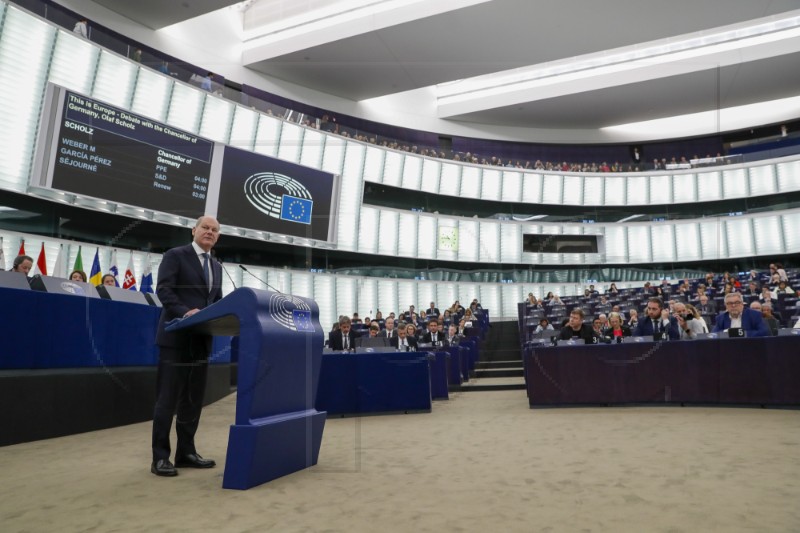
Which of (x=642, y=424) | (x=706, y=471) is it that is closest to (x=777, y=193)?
(x=642, y=424)

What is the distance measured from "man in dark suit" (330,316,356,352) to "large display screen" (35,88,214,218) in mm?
5067

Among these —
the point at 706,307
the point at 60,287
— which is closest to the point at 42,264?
the point at 60,287

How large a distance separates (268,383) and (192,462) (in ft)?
2.61

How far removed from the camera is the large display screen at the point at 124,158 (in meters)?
9.80

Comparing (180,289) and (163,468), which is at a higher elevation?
(180,289)

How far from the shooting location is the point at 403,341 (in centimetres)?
923

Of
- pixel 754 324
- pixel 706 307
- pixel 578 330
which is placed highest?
pixel 706 307

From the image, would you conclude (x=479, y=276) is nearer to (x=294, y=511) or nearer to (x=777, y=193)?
(x=777, y=193)

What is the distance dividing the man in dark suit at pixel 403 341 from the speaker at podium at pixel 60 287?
4.64 meters

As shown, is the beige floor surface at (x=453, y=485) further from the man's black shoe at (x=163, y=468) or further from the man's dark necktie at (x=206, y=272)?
the man's dark necktie at (x=206, y=272)

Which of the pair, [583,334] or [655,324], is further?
[583,334]

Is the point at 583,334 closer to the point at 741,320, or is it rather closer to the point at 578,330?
the point at 578,330

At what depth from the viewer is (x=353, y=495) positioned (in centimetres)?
244

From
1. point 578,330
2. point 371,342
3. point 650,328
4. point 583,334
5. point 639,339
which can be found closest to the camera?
point 639,339
